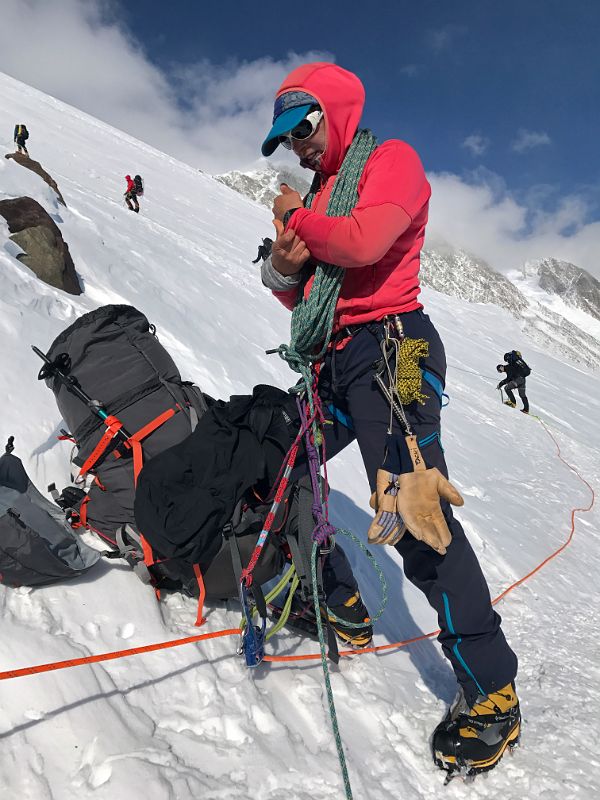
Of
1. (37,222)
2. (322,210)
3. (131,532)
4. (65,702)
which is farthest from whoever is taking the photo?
(37,222)

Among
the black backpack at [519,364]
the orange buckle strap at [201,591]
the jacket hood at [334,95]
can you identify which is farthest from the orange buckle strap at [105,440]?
the black backpack at [519,364]

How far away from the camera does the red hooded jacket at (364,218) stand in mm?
1716

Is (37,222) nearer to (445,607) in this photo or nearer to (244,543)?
(244,543)

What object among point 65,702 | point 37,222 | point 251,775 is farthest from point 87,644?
point 37,222

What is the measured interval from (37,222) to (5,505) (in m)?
4.96

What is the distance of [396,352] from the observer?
6.27ft

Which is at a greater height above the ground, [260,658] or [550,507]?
[550,507]

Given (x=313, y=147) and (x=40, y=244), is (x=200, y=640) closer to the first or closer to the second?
(x=313, y=147)

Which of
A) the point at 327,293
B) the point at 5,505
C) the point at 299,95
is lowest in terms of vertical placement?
the point at 5,505

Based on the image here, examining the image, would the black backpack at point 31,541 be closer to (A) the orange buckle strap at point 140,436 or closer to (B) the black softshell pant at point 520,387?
(A) the orange buckle strap at point 140,436

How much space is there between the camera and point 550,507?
5.92m

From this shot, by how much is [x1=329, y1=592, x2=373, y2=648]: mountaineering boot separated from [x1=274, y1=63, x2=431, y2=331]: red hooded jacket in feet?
4.61

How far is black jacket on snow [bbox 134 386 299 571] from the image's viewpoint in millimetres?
1950

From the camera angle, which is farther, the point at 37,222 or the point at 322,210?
the point at 37,222
